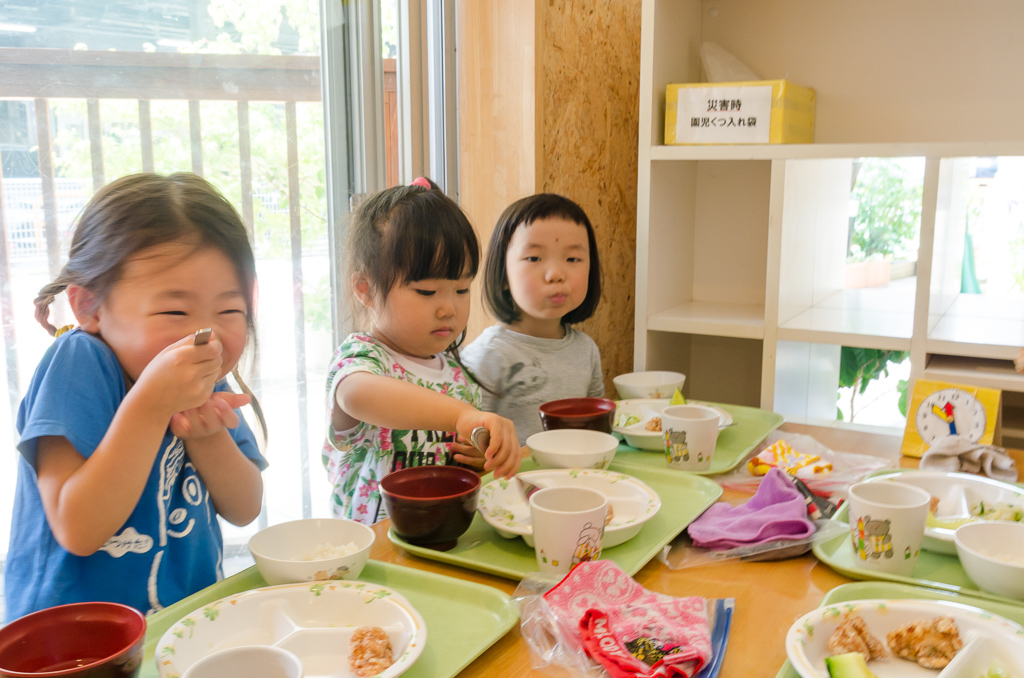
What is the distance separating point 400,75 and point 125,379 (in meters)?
1.00

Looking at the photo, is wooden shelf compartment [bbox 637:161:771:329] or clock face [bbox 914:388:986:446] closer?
clock face [bbox 914:388:986:446]

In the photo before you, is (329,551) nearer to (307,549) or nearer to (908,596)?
(307,549)

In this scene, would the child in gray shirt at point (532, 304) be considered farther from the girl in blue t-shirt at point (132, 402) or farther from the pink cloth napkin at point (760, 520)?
the girl in blue t-shirt at point (132, 402)

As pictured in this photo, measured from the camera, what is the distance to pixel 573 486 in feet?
3.34

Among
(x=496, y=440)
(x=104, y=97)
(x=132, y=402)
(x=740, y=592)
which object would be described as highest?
(x=104, y=97)

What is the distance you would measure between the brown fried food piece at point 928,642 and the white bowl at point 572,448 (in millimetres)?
499

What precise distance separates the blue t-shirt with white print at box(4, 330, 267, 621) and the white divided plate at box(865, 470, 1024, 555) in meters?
0.91

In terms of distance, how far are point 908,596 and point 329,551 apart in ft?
2.05

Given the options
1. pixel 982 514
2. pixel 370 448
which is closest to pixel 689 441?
Result: pixel 982 514

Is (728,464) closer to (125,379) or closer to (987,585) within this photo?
(987,585)

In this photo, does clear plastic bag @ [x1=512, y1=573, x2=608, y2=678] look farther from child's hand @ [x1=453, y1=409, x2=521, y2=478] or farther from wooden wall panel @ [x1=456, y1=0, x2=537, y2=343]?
wooden wall panel @ [x1=456, y1=0, x2=537, y2=343]

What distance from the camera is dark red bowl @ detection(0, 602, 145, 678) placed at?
63 cm

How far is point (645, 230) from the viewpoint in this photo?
1.91m

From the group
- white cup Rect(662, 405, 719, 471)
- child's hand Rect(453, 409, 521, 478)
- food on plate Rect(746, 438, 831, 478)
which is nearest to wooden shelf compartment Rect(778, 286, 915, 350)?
food on plate Rect(746, 438, 831, 478)
